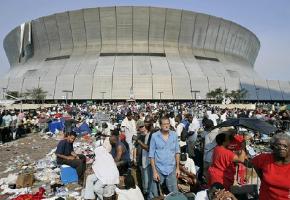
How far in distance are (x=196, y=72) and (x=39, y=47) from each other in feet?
102

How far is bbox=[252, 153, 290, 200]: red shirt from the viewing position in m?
3.68

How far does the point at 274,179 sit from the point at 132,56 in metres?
65.4

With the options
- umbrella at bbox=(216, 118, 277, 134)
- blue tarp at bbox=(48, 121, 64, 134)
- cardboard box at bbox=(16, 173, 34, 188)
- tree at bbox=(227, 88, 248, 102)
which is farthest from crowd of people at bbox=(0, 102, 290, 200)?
tree at bbox=(227, 88, 248, 102)

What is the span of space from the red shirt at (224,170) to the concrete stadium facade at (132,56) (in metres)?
55.8

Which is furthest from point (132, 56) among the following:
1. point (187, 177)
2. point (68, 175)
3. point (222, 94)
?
point (187, 177)

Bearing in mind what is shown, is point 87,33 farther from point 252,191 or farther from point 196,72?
point 252,191

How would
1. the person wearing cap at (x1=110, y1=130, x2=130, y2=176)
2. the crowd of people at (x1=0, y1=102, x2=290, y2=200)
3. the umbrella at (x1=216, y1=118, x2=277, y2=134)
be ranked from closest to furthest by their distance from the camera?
the crowd of people at (x1=0, y1=102, x2=290, y2=200) < the umbrella at (x1=216, y1=118, x2=277, y2=134) < the person wearing cap at (x1=110, y1=130, x2=130, y2=176)

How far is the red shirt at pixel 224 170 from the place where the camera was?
5.23 m

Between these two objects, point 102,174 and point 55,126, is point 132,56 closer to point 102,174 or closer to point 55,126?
point 55,126

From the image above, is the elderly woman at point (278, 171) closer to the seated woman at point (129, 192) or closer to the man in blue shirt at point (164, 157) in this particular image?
the man in blue shirt at point (164, 157)

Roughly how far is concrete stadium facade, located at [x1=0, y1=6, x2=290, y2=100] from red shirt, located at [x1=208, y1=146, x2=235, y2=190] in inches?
2198

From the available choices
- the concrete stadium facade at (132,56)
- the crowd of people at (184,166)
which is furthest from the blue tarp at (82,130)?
the concrete stadium facade at (132,56)

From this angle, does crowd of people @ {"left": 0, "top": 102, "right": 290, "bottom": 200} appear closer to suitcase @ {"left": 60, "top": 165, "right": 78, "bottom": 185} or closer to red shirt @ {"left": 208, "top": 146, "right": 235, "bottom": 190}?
red shirt @ {"left": 208, "top": 146, "right": 235, "bottom": 190}

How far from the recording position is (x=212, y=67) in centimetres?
7056
